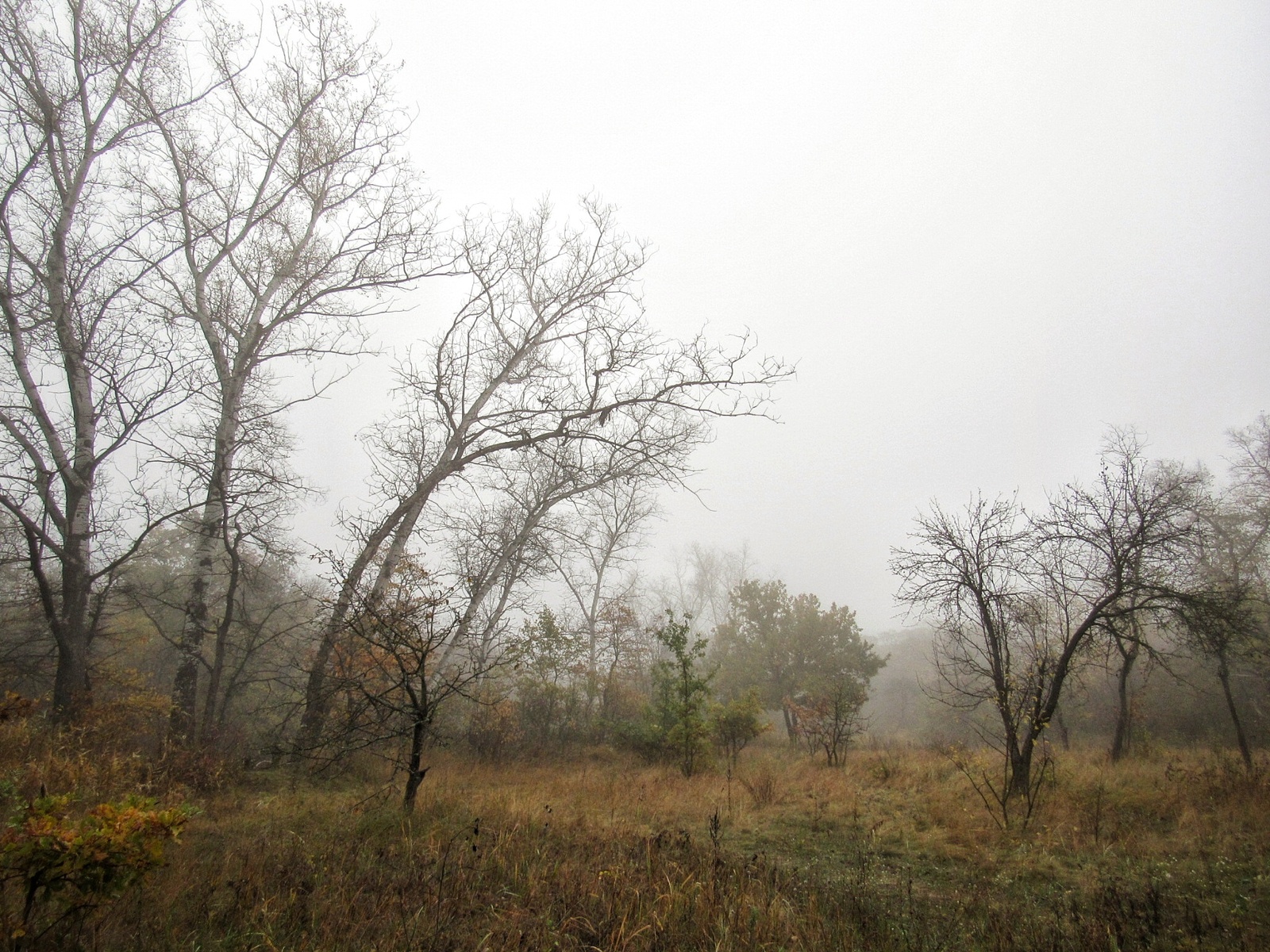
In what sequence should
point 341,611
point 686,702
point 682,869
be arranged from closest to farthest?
point 682,869
point 341,611
point 686,702

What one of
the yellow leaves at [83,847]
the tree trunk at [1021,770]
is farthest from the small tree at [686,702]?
the yellow leaves at [83,847]

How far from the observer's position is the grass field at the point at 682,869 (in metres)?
3.12

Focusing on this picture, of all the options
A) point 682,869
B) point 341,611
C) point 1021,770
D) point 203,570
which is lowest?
point 1021,770

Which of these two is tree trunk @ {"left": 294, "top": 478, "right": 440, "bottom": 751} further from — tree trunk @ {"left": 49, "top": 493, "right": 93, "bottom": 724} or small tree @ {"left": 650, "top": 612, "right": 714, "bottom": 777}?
small tree @ {"left": 650, "top": 612, "right": 714, "bottom": 777}

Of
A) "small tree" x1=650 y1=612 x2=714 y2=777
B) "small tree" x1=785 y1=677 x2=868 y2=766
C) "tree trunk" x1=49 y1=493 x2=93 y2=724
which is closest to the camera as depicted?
"tree trunk" x1=49 y1=493 x2=93 y2=724

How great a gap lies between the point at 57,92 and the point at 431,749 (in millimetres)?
12277

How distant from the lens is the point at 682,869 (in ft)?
13.8

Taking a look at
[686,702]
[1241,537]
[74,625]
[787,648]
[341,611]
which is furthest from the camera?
[787,648]

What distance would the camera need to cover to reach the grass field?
3123mm

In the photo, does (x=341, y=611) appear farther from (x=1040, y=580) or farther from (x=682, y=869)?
(x=1040, y=580)

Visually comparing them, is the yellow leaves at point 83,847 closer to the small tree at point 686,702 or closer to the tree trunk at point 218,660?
the tree trunk at point 218,660

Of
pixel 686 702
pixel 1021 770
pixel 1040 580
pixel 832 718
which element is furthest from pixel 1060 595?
pixel 832 718

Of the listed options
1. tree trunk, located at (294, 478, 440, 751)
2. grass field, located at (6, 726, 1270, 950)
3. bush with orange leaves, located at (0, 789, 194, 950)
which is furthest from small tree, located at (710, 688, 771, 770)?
bush with orange leaves, located at (0, 789, 194, 950)

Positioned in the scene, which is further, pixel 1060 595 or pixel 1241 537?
pixel 1241 537
